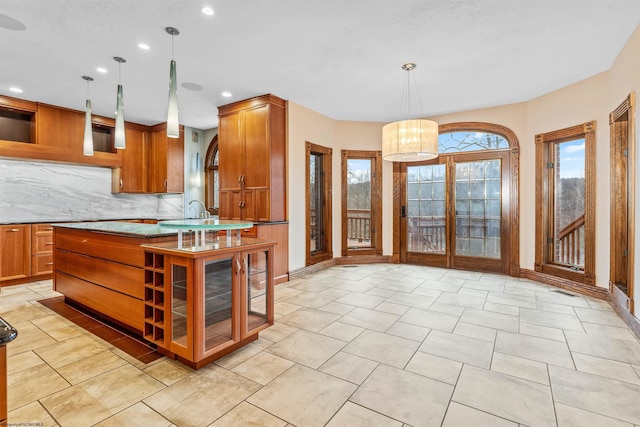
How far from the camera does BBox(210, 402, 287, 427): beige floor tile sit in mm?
1728

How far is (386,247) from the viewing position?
6387 millimetres

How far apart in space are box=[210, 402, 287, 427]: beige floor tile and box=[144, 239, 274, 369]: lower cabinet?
0.57 m

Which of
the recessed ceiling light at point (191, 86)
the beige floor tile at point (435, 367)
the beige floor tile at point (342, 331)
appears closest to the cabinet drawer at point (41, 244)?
the recessed ceiling light at point (191, 86)

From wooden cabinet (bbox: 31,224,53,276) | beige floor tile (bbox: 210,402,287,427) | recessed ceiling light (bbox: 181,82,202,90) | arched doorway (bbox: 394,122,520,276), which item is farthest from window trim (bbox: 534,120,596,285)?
wooden cabinet (bbox: 31,224,53,276)

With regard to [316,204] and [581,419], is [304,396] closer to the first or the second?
[581,419]

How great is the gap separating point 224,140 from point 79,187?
10.1ft

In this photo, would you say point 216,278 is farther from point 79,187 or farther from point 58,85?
point 79,187

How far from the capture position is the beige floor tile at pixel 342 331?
9.49 ft

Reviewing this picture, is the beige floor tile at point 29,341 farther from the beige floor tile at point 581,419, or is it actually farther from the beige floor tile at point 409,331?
the beige floor tile at point 581,419

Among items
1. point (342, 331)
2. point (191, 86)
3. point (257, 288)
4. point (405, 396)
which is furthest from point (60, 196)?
point (405, 396)

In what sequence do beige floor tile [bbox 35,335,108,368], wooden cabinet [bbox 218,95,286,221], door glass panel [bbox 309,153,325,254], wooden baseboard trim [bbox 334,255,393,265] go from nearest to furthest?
1. beige floor tile [bbox 35,335,108,368]
2. wooden cabinet [bbox 218,95,286,221]
3. door glass panel [bbox 309,153,325,254]
4. wooden baseboard trim [bbox 334,255,393,265]

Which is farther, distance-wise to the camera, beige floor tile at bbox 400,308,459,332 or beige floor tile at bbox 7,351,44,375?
beige floor tile at bbox 400,308,459,332

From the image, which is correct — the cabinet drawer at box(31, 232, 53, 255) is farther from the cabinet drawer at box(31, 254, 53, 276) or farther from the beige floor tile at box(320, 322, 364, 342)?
the beige floor tile at box(320, 322, 364, 342)

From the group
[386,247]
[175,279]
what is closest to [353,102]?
[386,247]
